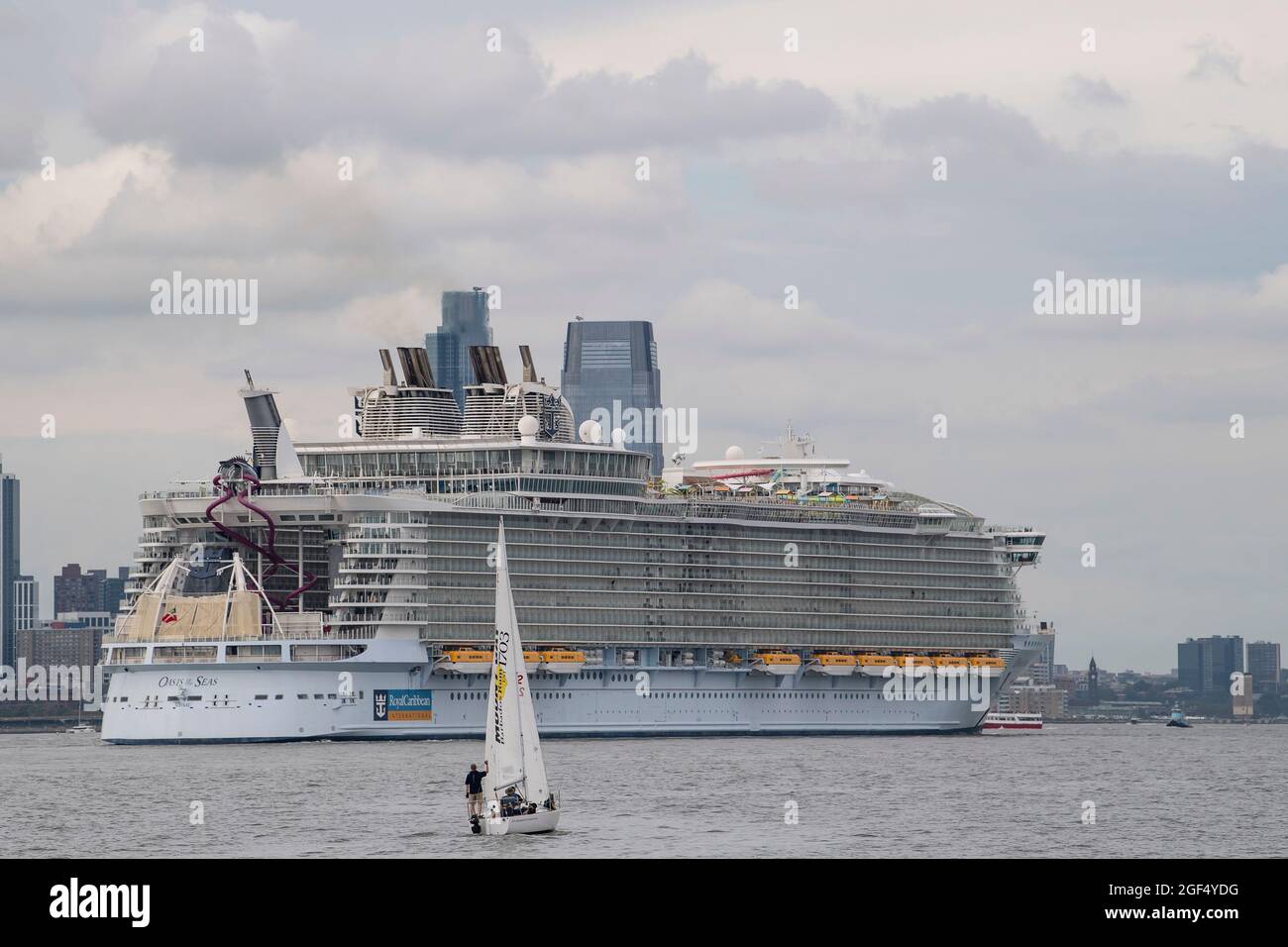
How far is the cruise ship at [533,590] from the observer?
11288 centimetres

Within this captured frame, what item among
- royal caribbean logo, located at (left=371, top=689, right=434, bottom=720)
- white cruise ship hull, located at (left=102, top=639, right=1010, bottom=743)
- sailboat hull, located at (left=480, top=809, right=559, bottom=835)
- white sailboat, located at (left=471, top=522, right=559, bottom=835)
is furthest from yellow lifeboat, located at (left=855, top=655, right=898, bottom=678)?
sailboat hull, located at (left=480, top=809, right=559, bottom=835)

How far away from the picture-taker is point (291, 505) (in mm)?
119062

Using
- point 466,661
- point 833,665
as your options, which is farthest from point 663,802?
point 833,665

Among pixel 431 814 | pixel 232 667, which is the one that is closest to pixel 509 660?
pixel 431 814

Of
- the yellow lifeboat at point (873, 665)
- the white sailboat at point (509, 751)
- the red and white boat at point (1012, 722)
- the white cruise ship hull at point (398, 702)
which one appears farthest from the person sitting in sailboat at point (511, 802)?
the red and white boat at point (1012, 722)

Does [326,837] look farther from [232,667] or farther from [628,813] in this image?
[232,667]

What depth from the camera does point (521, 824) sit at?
53.5 metres

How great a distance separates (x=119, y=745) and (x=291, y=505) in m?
15.4

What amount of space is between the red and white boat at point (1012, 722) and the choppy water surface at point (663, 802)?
57.9 meters

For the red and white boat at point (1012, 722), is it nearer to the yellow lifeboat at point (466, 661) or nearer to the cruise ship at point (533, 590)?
the cruise ship at point (533, 590)

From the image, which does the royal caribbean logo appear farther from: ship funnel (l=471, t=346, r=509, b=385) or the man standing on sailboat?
the man standing on sailboat

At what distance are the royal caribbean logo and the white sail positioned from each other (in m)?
60.1

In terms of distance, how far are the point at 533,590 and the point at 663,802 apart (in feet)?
182

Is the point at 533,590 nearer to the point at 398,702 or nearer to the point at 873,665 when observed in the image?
the point at 398,702
